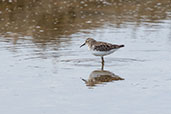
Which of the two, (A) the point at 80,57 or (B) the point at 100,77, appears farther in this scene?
(A) the point at 80,57

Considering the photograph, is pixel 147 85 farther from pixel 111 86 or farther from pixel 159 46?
pixel 159 46

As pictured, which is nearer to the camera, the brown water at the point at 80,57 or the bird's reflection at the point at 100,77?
the brown water at the point at 80,57

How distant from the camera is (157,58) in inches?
609

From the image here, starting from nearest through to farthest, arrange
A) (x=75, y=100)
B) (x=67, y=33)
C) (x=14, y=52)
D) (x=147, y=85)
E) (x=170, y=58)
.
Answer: (x=75, y=100) < (x=147, y=85) < (x=170, y=58) < (x=14, y=52) < (x=67, y=33)

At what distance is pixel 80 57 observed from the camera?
52.2 ft

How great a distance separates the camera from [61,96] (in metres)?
11.4

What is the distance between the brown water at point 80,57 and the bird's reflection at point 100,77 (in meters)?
0.11

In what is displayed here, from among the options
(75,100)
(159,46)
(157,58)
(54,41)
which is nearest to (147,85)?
(75,100)

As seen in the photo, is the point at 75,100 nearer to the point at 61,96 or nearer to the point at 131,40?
the point at 61,96

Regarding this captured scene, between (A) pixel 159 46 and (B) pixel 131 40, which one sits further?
(B) pixel 131 40

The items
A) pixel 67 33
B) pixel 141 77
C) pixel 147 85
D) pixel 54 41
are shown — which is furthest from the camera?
pixel 67 33

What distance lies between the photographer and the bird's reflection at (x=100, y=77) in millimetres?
12875

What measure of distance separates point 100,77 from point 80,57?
257 centimetres

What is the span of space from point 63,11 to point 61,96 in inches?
550
